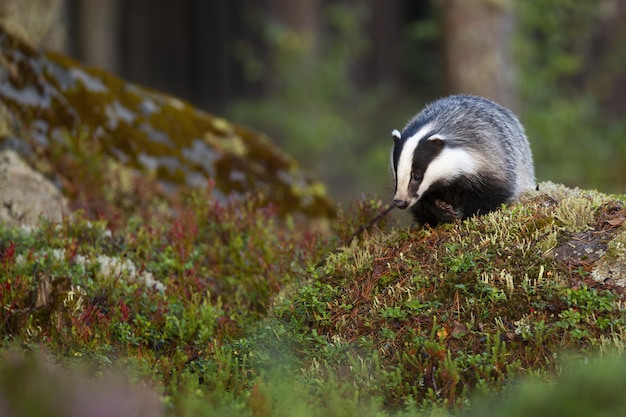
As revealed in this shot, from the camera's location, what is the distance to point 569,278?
4637 millimetres

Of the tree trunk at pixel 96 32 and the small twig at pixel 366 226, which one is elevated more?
the tree trunk at pixel 96 32

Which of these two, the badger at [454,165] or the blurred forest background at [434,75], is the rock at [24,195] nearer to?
the badger at [454,165]

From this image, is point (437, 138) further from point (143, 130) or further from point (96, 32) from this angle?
point (96, 32)

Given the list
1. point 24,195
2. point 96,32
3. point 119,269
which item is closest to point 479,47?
point 24,195

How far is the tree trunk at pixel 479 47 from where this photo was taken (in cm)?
1261

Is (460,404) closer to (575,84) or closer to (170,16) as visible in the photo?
(575,84)

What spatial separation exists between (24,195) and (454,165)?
3.70 meters

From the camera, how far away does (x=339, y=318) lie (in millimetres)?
4832

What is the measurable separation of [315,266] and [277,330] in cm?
85

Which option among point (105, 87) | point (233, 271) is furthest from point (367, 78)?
point (233, 271)

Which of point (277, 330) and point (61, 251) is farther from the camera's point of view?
point (61, 251)

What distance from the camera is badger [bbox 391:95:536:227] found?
540cm

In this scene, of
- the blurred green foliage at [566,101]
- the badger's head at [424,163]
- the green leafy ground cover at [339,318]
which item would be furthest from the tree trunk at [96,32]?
the badger's head at [424,163]

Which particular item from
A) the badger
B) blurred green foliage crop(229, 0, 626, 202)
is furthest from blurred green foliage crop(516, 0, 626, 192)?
the badger
